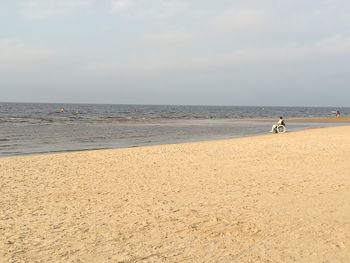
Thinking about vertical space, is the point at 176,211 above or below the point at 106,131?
above

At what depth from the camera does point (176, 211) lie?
7.61 meters

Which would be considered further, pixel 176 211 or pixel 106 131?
pixel 106 131

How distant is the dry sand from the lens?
5.59m

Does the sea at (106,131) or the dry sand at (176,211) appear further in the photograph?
the sea at (106,131)

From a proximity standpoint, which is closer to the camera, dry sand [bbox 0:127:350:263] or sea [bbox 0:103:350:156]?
dry sand [bbox 0:127:350:263]

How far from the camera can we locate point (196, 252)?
555 cm

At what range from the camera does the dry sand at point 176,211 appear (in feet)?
18.3

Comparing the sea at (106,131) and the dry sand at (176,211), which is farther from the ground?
the dry sand at (176,211)

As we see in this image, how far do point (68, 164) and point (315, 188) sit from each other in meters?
7.70

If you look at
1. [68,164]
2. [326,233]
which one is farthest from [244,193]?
[68,164]

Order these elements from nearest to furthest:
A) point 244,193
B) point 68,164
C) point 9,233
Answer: point 9,233 < point 244,193 < point 68,164

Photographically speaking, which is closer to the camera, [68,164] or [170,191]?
[170,191]

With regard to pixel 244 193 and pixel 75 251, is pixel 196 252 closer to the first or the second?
pixel 75 251

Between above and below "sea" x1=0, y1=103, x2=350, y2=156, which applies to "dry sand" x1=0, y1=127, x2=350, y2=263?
above
